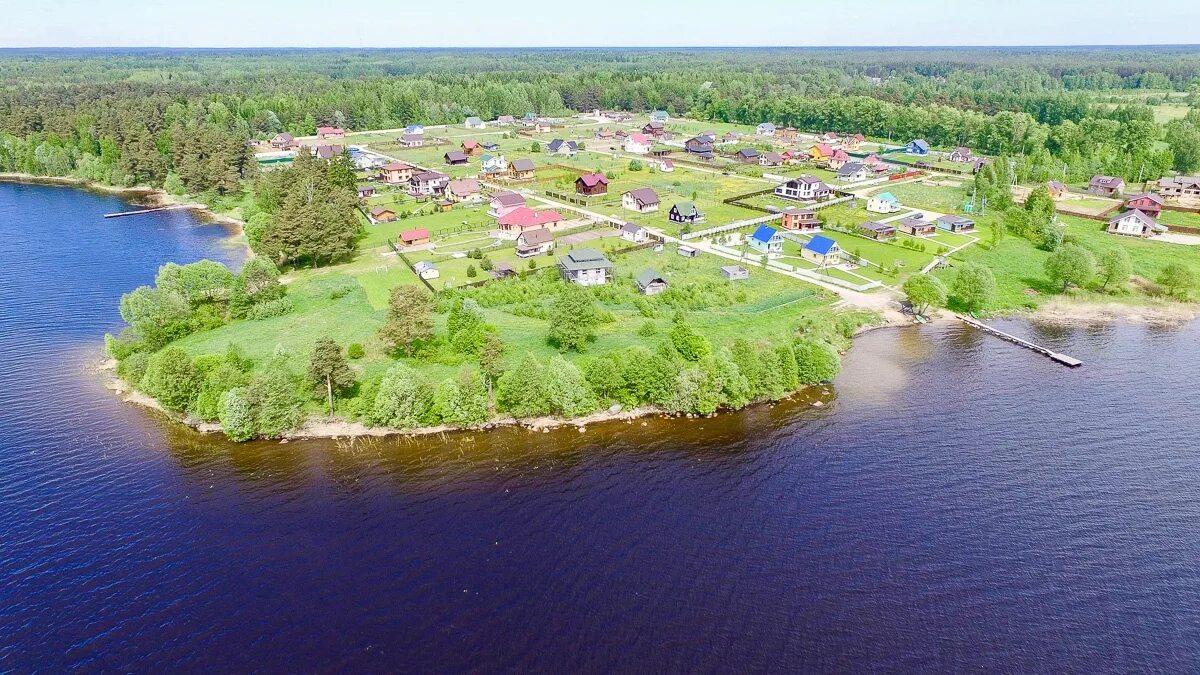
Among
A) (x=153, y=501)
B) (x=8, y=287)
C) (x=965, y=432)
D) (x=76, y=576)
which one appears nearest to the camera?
(x=76, y=576)

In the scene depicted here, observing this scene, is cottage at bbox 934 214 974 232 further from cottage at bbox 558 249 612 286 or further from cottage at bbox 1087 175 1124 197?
cottage at bbox 558 249 612 286

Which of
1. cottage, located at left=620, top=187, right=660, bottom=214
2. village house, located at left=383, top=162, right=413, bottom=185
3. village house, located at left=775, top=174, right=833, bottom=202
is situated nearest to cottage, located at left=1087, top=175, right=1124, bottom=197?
village house, located at left=775, top=174, right=833, bottom=202

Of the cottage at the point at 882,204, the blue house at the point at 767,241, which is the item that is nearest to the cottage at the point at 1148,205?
the cottage at the point at 882,204

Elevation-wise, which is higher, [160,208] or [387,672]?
[160,208]

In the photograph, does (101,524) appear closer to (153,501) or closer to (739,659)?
(153,501)

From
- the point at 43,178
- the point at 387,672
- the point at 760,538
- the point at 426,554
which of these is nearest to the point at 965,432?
the point at 760,538

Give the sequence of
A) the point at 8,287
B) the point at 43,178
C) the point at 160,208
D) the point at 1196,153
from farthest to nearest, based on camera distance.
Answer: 1. the point at 43,178
2. the point at 1196,153
3. the point at 160,208
4. the point at 8,287
